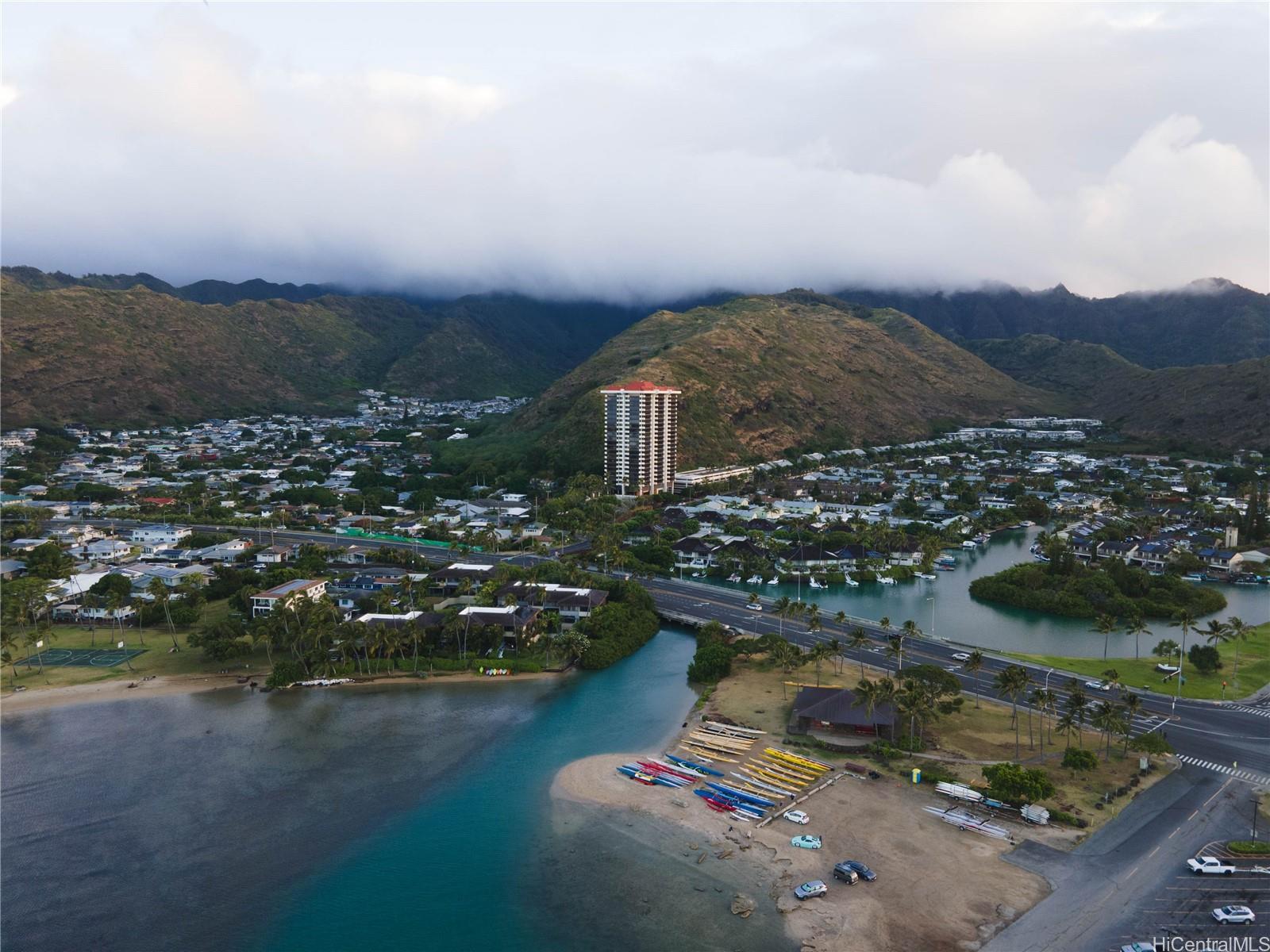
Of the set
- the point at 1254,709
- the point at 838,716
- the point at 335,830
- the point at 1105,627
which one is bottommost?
the point at 335,830

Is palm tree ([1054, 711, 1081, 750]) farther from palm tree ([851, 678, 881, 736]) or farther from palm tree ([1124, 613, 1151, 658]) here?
palm tree ([1124, 613, 1151, 658])

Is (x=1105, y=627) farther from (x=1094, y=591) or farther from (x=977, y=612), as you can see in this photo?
(x=977, y=612)

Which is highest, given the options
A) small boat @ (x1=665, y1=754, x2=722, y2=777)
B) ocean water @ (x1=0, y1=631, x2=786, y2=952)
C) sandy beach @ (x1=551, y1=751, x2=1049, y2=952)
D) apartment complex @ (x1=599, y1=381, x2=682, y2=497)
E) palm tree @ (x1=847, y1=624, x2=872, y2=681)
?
apartment complex @ (x1=599, y1=381, x2=682, y2=497)

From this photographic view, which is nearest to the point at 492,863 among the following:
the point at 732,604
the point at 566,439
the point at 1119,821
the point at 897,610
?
the point at 1119,821

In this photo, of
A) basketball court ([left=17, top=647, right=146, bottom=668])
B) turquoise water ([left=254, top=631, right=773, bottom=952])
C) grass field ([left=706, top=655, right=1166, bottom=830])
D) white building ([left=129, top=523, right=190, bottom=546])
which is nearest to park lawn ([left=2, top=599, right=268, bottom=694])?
basketball court ([left=17, top=647, right=146, bottom=668])

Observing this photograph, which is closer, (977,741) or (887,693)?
(977,741)

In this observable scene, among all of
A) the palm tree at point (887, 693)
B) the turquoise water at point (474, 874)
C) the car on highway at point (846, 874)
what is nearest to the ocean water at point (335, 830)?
the turquoise water at point (474, 874)

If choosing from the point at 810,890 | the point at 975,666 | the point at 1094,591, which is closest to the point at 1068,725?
the point at 975,666
